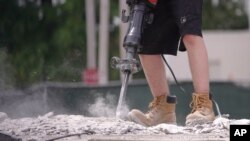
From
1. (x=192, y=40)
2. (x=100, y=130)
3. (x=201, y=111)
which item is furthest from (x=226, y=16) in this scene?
(x=100, y=130)

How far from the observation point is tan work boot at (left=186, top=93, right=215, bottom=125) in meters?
4.52

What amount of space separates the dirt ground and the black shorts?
646 millimetres

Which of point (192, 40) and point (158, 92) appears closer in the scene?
point (192, 40)

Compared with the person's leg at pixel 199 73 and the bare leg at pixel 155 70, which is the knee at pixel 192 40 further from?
the bare leg at pixel 155 70

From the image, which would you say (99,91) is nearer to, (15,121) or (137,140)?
(15,121)

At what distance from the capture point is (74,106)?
591cm

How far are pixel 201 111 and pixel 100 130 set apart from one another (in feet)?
2.65

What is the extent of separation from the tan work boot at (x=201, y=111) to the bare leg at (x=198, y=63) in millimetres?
43

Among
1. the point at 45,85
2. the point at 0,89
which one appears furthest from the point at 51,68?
Result: the point at 0,89

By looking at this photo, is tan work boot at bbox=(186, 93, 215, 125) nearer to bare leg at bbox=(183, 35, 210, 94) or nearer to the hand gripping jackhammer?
bare leg at bbox=(183, 35, 210, 94)

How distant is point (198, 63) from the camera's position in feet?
15.2

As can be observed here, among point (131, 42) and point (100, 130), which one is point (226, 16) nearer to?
point (131, 42)

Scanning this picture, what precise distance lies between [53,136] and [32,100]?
5.50 ft

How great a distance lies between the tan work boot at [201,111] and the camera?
178 inches
